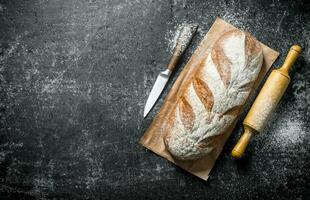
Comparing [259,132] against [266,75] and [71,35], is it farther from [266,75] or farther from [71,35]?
[71,35]

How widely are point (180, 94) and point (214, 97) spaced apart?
0.71 feet

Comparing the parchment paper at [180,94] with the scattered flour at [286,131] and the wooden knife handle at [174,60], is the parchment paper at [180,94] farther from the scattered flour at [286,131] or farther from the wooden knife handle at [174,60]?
the scattered flour at [286,131]

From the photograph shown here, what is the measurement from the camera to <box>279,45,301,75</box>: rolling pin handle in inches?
71.8

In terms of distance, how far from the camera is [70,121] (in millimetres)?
1974

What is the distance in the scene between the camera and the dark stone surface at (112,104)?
76.0 inches

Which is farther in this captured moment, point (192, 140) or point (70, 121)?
point (70, 121)

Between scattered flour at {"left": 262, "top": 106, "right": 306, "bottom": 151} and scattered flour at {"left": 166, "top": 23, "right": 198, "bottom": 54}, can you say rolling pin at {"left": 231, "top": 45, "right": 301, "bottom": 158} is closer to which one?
scattered flour at {"left": 262, "top": 106, "right": 306, "bottom": 151}

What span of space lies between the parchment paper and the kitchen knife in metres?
0.06

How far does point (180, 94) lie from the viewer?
1.92 meters

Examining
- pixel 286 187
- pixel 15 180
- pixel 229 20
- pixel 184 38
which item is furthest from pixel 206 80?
pixel 15 180

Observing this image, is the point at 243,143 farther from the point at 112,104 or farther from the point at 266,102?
the point at 112,104

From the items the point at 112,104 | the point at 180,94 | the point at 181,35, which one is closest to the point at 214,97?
the point at 180,94

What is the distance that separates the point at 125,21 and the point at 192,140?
0.72 metres

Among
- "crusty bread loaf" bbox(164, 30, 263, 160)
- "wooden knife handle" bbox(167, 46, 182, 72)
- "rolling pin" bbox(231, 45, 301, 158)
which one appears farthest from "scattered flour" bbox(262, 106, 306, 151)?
"wooden knife handle" bbox(167, 46, 182, 72)
